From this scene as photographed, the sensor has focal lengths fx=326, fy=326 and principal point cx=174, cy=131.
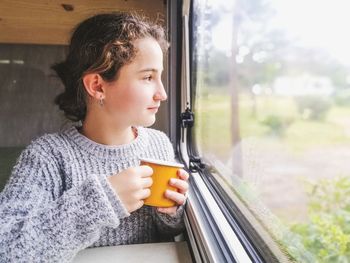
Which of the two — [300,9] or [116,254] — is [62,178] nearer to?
[116,254]

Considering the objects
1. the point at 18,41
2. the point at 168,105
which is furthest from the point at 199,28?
the point at 18,41

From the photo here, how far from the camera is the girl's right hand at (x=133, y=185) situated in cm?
70

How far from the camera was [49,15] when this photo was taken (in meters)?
2.05

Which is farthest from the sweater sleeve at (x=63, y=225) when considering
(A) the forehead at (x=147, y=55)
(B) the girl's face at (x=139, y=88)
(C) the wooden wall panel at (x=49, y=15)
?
(C) the wooden wall panel at (x=49, y=15)

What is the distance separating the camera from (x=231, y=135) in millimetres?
1194

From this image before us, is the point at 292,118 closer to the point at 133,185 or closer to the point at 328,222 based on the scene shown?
the point at 328,222

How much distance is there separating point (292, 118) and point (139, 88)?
16.4 inches

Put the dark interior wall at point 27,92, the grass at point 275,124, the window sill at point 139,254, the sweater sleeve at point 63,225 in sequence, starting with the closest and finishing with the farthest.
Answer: the grass at point 275,124
the sweater sleeve at point 63,225
the window sill at point 139,254
the dark interior wall at point 27,92

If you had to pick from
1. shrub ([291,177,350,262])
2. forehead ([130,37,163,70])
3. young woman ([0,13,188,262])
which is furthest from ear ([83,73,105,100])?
shrub ([291,177,350,262])

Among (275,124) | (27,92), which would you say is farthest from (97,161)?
(27,92)

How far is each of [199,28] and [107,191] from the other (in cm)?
125

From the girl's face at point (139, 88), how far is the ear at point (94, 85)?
2cm

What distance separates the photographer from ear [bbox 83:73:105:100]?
94 centimetres

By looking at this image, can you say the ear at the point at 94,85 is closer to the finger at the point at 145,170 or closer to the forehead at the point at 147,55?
the forehead at the point at 147,55
